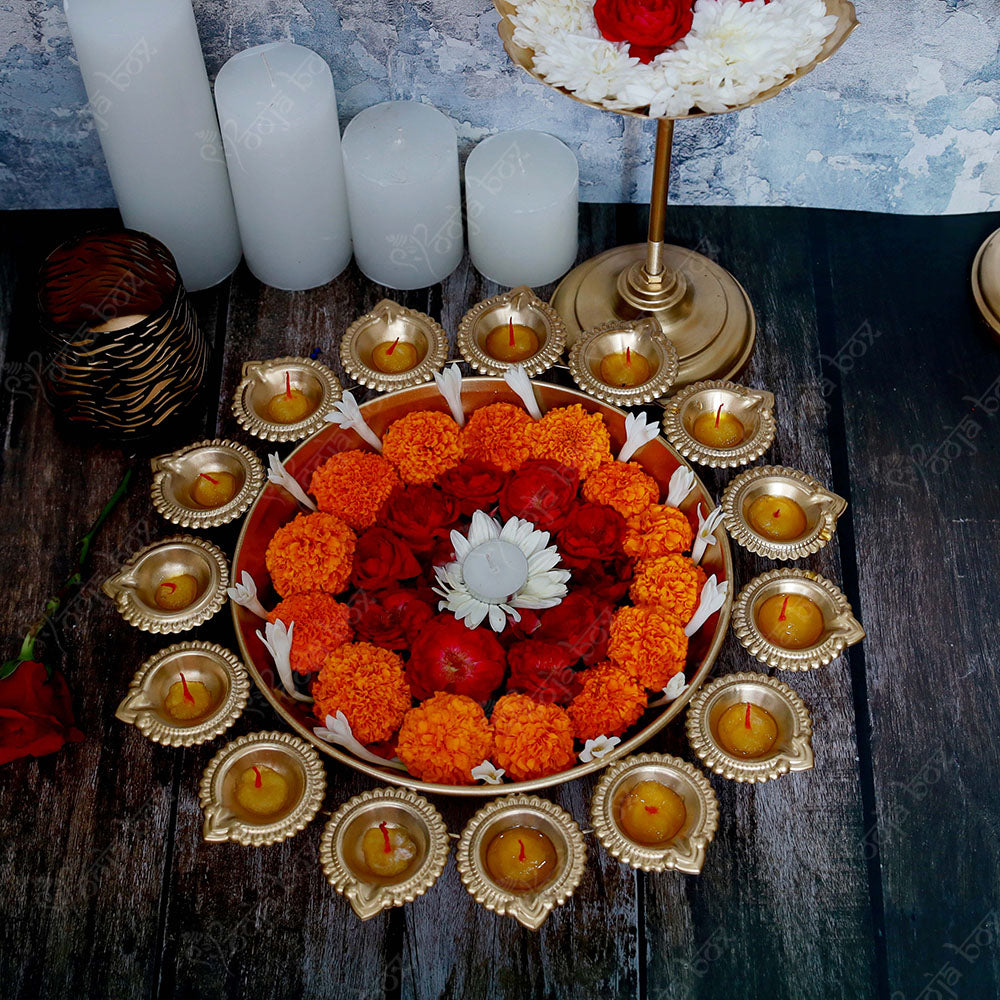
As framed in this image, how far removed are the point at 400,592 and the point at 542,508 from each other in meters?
0.10

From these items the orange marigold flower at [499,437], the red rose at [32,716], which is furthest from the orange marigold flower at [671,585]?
the red rose at [32,716]

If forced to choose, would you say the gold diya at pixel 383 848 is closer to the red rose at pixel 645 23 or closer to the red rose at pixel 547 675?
the red rose at pixel 547 675

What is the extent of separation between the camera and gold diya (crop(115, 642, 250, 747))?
2.05 feet

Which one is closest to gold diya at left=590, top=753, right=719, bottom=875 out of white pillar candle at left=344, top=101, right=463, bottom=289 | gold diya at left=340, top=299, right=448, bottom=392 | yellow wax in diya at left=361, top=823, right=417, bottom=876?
yellow wax in diya at left=361, top=823, right=417, bottom=876

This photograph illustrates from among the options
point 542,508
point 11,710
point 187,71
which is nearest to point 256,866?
point 11,710

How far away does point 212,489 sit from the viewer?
0.72 meters

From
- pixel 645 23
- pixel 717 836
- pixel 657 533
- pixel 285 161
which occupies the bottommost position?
pixel 717 836

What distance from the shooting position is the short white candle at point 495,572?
2.09 feet

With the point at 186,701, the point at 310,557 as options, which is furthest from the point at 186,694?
the point at 310,557

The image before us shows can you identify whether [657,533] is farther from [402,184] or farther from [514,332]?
[402,184]

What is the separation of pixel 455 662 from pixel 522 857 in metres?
0.11

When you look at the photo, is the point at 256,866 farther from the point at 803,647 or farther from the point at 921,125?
the point at 921,125

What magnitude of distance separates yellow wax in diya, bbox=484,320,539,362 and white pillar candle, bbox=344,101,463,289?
0.35ft

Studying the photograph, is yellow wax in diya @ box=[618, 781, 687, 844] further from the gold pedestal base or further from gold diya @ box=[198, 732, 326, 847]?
the gold pedestal base
